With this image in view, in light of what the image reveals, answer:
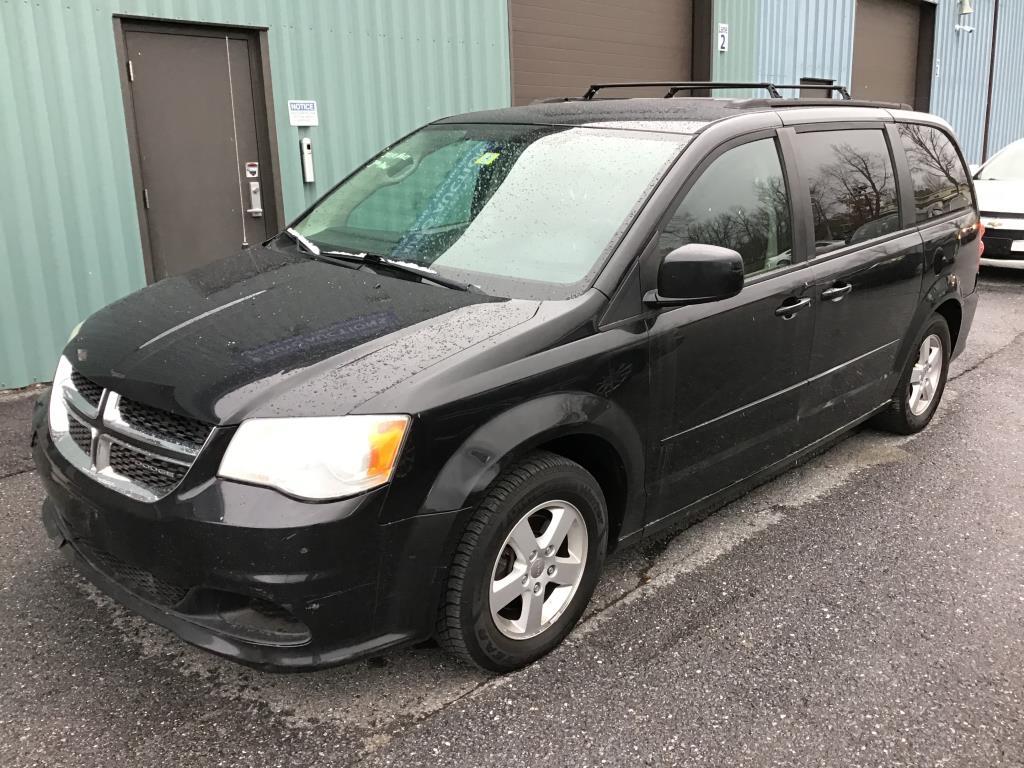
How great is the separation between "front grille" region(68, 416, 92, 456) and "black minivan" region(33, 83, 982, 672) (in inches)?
0.8

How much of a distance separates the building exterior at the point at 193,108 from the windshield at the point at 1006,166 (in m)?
5.25

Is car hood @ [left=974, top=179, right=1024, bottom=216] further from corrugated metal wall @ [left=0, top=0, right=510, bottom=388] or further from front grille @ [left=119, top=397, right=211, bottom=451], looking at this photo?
front grille @ [left=119, top=397, right=211, bottom=451]

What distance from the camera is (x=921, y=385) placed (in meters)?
4.89

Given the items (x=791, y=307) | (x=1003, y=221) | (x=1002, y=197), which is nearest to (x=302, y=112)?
(x=791, y=307)

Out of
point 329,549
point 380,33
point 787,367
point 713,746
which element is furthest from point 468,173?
point 380,33

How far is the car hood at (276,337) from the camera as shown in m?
2.40

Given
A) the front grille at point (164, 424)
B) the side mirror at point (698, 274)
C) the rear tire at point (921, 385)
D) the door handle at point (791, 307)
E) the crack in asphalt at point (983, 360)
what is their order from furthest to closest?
the crack in asphalt at point (983, 360)
the rear tire at point (921, 385)
the door handle at point (791, 307)
the side mirror at point (698, 274)
the front grille at point (164, 424)

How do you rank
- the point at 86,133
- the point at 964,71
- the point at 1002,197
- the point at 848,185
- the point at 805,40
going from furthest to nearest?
1. the point at 964,71
2. the point at 805,40
3. the point at 1002,197
4. the point at 86,133
5. the point at 848,185

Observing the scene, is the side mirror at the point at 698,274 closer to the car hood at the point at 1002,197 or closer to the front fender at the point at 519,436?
the front fender at the point at 519,436

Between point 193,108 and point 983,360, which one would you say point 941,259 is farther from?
point 193,108

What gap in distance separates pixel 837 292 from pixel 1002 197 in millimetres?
7382

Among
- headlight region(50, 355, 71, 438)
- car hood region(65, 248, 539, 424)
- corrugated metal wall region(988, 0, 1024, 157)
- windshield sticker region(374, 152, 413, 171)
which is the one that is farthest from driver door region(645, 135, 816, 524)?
corrugated metal wall region(988, 0, 1024, 157)

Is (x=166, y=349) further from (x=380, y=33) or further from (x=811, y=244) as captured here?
(x=380, y=33)

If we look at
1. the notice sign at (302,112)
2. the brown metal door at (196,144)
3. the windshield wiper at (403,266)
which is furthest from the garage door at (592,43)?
the windshield wiper at (403,266)
